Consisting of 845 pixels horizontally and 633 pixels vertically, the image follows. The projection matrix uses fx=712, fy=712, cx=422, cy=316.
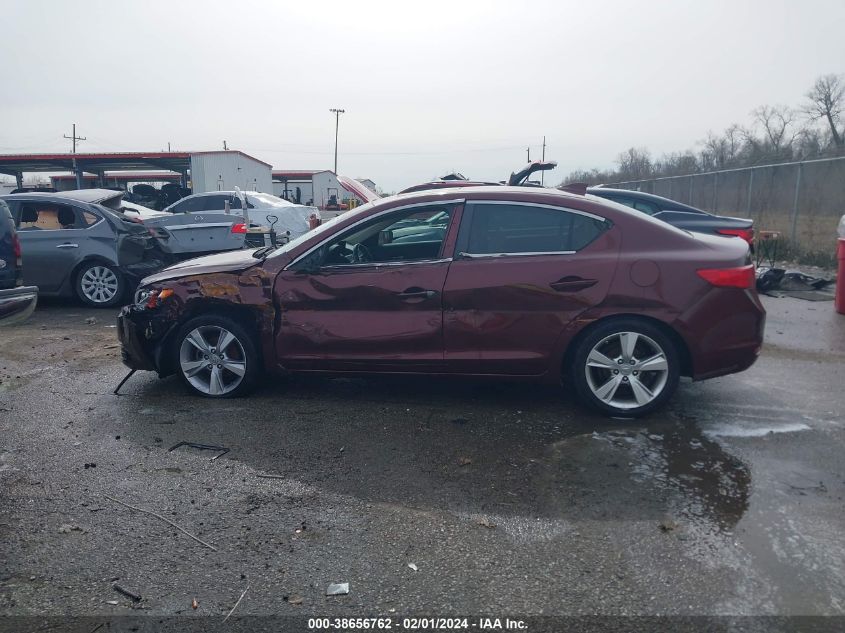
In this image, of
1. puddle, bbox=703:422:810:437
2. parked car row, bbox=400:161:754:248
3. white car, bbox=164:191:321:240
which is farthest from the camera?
white car, bbox=164:191:321:240

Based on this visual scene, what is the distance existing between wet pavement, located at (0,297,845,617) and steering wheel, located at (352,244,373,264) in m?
1.11

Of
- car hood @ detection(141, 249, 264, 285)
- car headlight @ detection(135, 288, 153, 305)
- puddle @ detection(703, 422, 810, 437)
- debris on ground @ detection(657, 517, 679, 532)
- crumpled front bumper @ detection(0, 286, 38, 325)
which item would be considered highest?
car hood @ detection(141, 249, 264, 285)

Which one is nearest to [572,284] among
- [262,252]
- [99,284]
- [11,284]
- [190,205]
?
[262,252]

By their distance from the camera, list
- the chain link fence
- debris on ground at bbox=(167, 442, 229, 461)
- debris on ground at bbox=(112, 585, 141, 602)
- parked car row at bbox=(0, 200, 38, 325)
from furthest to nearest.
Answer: the chain link fence < parked car row at bbox=(0, 200, 38, 325) < debris on ground at bbox=(167, 442, 229, 461) < debris on ground at bbox=(112, 585, 141, 602)

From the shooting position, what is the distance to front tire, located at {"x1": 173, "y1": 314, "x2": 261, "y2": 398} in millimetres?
5484

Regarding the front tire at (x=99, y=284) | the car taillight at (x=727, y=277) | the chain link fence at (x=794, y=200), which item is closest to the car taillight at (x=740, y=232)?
the chain link fence at (x=794, y=200)

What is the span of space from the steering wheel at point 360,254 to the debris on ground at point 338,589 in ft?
9.23

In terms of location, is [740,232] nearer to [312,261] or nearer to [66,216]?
[312,261]

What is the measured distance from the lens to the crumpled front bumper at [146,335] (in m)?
5.59

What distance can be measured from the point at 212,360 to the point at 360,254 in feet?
4.72

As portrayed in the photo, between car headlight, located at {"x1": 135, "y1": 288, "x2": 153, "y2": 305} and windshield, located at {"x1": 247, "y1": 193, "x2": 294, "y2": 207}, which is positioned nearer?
car headlight, located at {"x1": 135, "y1": 288, "x2": 153, "y2": 305}

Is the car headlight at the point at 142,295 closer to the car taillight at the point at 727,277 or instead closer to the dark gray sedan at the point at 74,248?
the car taillight at the point at 727,277

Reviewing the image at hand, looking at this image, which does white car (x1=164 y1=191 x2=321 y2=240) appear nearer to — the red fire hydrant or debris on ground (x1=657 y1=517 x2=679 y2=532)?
the red fire hydrant

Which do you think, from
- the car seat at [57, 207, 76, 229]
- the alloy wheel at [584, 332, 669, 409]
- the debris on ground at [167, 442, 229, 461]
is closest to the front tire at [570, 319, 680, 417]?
the alloy wheel at [584, 332, 669, 409]
